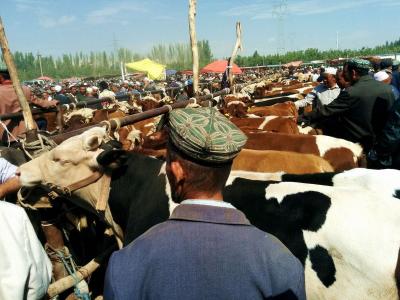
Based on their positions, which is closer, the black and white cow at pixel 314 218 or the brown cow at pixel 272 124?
the black and white cow at pixel 314 218

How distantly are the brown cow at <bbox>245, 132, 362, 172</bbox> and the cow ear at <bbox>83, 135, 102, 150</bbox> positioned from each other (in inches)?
124

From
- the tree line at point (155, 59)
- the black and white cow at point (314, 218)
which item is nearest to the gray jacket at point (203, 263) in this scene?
the black and white cow at point (314, 218)

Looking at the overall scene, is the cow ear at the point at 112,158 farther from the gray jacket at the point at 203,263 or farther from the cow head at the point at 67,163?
the gray jacket at the point at 203,263

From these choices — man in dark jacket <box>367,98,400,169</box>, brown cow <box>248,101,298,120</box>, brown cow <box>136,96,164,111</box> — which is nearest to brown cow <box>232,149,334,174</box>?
man in dark jacket <box>367,98,400,169</box>

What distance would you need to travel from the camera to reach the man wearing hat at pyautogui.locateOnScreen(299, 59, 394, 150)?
5176 mm

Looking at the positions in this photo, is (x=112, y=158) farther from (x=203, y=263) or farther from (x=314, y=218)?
(x=203, y=263)

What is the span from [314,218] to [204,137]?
4.71ft

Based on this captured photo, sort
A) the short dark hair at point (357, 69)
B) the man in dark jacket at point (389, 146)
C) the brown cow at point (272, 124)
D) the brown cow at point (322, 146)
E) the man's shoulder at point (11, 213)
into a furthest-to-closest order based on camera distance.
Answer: the brown cow at point (272, 124) → the short dark hair at point (357, 69) → the brown cow at point (322, 146) → the man in dark jacket at point (389, 146) → the man's shoulder at point (11, 213)

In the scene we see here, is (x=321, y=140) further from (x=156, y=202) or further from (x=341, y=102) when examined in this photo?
(x=156, y=202)

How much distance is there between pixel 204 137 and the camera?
3.88ft

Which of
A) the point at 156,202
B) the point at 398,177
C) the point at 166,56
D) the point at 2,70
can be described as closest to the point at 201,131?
the point at 156,202

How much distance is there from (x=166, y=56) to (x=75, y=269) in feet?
434

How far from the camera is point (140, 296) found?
112 centimetres

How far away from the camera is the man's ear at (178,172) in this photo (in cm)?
124
